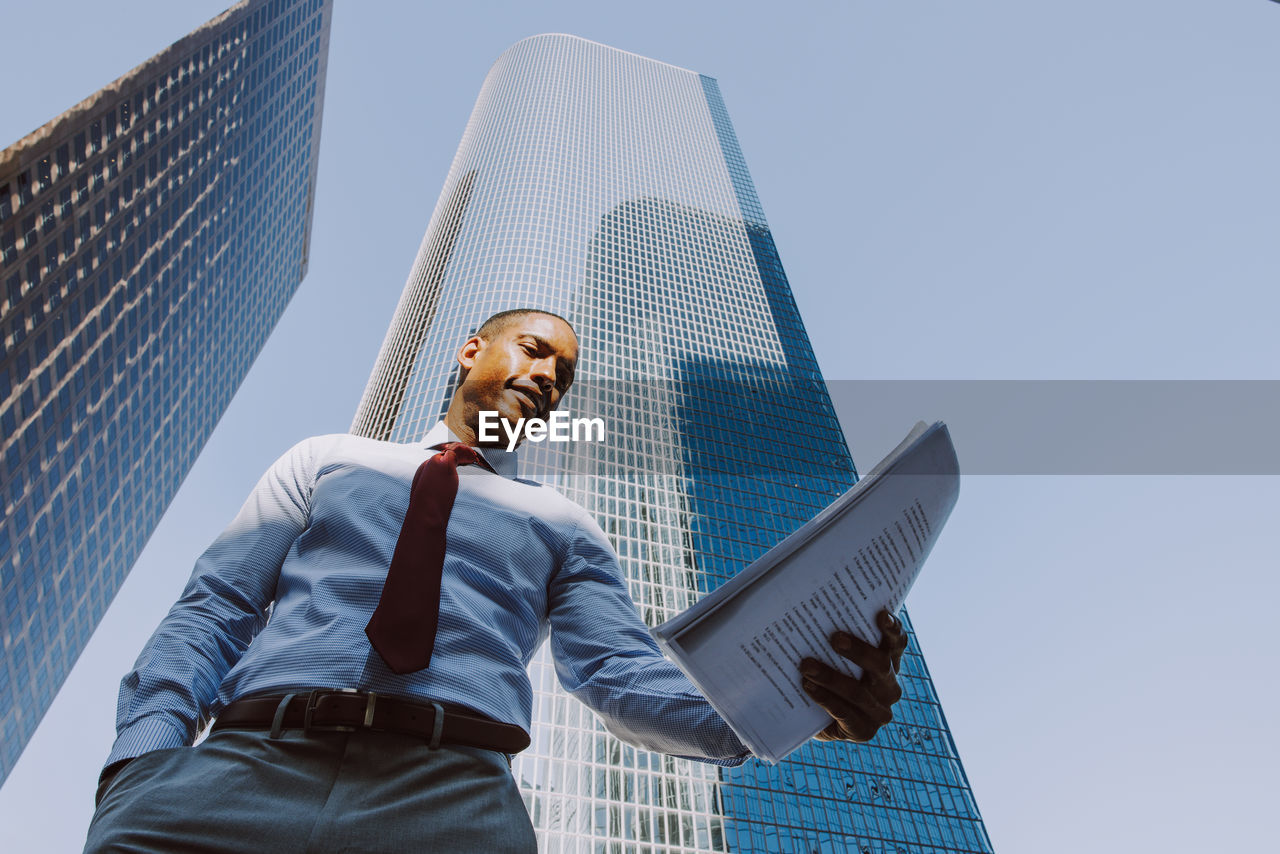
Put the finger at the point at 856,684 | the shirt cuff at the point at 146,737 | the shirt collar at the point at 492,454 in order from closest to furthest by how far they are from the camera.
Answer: the shirt cuff at the point at 146,737
the finger at the point at 856,684
the shirt collar at the point at 492,454

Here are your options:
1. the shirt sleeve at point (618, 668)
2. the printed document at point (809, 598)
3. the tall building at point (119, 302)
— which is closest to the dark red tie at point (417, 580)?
the shirt sleeve at point (618, 668)

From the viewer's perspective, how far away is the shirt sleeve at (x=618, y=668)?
2.07 metres

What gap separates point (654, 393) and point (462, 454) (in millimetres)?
75873

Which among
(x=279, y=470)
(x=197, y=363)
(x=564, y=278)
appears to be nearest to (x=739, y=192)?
(x=564, y=278)

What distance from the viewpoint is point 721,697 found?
1758 millimetres

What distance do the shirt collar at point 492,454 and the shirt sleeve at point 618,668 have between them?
14.0 inches

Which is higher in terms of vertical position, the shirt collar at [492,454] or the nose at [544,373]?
the nose at [544,373]

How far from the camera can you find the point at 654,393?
78.4 metres

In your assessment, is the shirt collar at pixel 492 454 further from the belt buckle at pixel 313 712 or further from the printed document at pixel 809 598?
the printed document at pixel 809 598

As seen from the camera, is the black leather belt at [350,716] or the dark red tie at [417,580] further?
the dark red tie at [417,580]

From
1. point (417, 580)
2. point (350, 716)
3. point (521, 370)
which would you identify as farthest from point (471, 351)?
point (350, 716)

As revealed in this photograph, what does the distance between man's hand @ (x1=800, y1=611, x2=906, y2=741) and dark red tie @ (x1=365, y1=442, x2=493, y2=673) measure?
0.90 metres

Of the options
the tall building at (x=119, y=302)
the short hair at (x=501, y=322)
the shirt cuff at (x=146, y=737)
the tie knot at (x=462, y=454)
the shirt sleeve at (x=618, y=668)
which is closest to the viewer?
the shirt cuff at (x=146, y=737)

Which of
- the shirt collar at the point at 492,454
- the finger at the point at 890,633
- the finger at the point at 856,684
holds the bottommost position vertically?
the finger at the point at 856,684
